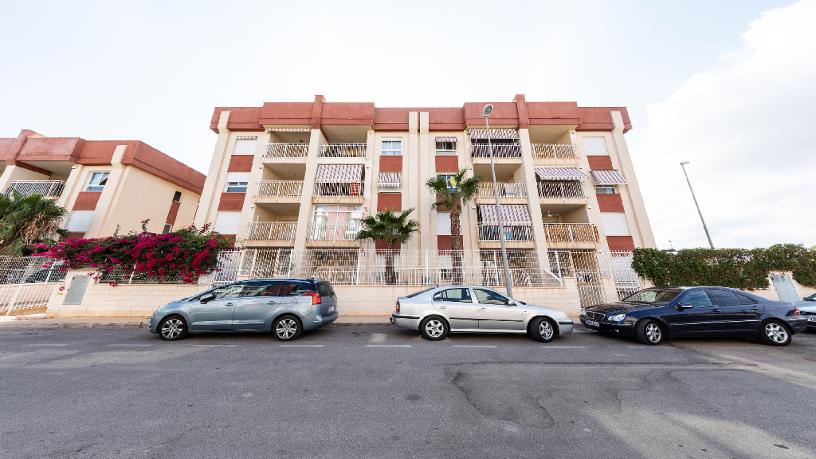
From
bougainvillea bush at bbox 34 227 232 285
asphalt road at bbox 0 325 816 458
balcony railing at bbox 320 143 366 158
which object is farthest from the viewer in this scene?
balcony railing at bbox 320 143 366 158

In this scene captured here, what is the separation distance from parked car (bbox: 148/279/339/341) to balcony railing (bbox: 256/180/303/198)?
10357 mm

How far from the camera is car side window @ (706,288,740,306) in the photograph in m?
7.36

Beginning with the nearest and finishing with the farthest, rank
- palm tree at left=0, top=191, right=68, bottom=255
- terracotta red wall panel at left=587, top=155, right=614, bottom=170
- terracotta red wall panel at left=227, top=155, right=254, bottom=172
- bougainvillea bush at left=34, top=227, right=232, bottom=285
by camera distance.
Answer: bougainvillea bush at left=34, top=227, right=232, bottom=285 < palm tree at left=0, top=191, right=68, bottom=255 < terracotta red wall panel at left=587, top=155, right=614, bottom=170 < terracotta red wall panel at left=227, top=155, right=254, bottom=172

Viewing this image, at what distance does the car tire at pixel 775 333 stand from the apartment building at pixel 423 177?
303 inches

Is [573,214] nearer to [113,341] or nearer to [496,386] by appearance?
[496,386]

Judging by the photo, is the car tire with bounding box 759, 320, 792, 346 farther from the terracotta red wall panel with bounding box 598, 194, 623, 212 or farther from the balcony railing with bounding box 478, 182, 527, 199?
the balcony railing with bounding box 478, 182, 527, 199

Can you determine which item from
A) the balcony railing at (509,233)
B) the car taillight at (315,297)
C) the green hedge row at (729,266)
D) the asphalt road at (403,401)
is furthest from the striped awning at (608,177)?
the car taillight at (315,297)

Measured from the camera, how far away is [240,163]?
1803 centimetres

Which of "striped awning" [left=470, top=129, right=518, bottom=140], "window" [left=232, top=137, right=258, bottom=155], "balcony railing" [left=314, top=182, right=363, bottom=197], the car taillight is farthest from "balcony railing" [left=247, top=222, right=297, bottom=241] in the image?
"striped awning" [left=470, top=129, right=518, bottom=140]

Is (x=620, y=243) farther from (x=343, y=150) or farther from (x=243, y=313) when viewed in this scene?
(x=243, y=313)

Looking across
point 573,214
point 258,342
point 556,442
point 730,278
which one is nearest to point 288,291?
point 258,342

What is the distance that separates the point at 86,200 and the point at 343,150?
17.7m

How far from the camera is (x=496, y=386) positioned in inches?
168

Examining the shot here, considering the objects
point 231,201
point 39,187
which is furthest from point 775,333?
point 39,187
